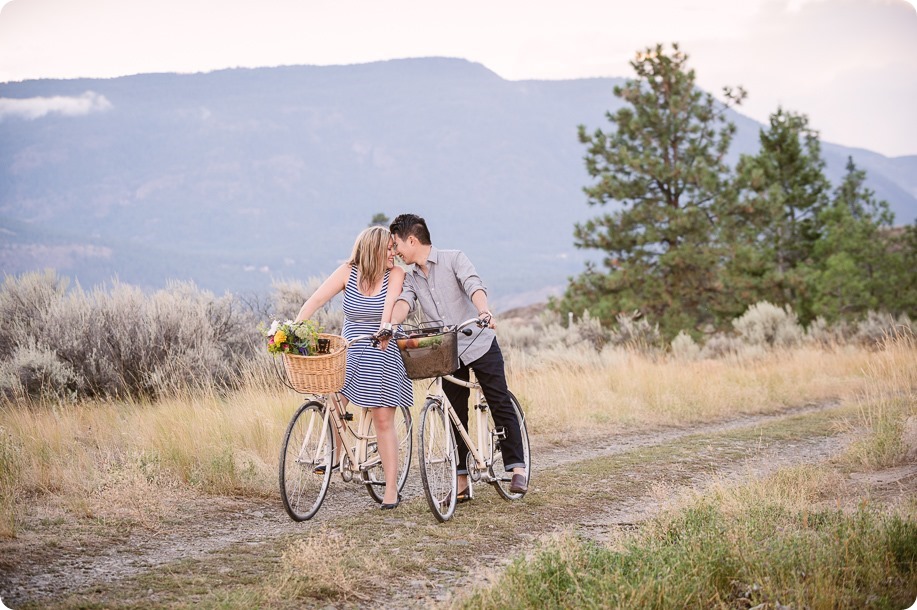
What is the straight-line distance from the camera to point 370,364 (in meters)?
7.03

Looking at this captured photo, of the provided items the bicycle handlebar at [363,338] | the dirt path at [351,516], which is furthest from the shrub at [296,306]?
the bicycle handlebar at [363,338]

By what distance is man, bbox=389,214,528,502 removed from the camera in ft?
23.0

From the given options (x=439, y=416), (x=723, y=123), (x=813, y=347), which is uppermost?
(x=723, y=123)

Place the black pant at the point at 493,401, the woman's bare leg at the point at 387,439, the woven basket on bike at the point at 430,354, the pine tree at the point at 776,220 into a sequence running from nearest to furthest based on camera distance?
the woven basket on bike at the point at 430,354
the woman's bare leg at the point at 387,439
the black pant at the point at 493,401
the pine tree at the point at 776,220

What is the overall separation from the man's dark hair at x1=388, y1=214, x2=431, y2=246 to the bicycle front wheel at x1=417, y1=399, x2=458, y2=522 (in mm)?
1219

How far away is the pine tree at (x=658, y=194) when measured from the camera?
23.0 meters

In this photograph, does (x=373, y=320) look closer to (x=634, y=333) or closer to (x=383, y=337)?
(x=383, y=337)

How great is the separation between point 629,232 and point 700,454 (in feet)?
47.1

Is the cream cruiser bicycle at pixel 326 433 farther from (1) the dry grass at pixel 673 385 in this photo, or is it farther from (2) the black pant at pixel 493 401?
(1) the dry grass at pixel 673 385

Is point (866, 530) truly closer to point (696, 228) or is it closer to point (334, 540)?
point (334, 540)

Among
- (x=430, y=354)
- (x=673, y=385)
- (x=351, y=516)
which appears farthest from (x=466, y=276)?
(x=673, y=385)

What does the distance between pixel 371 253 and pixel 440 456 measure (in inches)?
62.6

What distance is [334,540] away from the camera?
240 inches

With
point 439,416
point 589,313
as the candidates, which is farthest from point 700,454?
point 589,313
